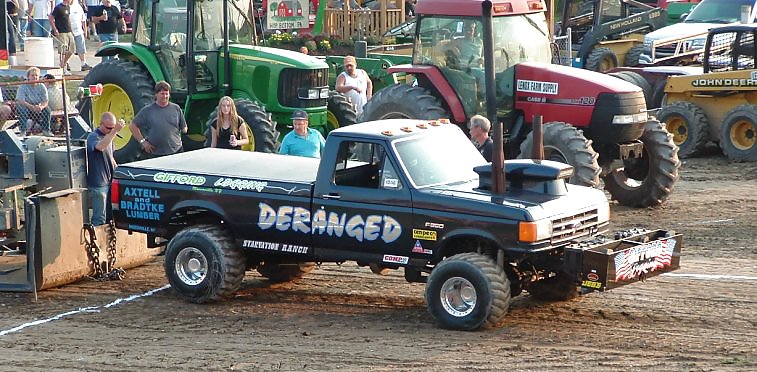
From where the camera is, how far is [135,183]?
36.7ft

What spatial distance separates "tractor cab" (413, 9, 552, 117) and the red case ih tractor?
0.01 m

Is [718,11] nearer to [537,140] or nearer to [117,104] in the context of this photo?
[117,104]

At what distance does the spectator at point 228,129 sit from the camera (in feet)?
43.7

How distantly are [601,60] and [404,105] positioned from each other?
1176 centimetres

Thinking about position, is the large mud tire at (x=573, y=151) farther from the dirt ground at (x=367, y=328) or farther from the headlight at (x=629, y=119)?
the dirt ground at (x=367, y=328)

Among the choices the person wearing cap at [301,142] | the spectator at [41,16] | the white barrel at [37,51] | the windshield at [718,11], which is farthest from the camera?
the spectator at [41,16]

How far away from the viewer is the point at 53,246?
1136 centimetres

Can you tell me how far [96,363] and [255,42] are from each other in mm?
8759

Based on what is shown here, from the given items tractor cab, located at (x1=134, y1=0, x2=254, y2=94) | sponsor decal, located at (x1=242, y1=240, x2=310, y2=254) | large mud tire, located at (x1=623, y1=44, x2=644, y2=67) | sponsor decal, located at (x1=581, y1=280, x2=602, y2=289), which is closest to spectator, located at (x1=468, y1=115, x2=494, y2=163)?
sponsor decal, located at (x1=242, y1=240, x2=310, y2=254)

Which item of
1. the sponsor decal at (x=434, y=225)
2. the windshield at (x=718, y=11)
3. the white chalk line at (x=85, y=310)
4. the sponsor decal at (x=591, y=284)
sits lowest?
the white chalk line at (x=85, y=310)

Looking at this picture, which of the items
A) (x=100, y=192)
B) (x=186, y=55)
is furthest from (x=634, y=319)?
(x=186, y=55)

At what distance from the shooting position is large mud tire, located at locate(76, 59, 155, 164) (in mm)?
16656

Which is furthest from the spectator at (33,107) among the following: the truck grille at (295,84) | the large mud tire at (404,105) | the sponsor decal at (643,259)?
the sponsor decal at (643,259)

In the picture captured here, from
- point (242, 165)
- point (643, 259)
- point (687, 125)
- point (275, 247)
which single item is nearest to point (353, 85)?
point (687, 125)
